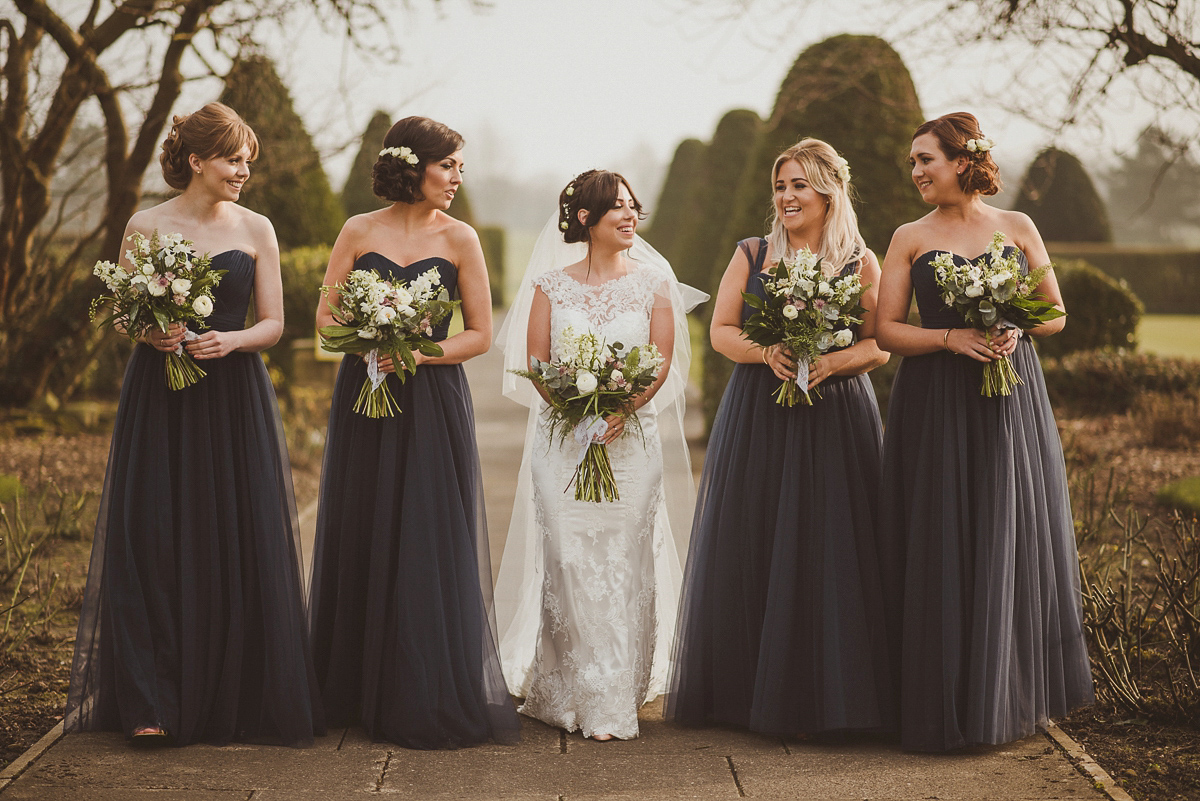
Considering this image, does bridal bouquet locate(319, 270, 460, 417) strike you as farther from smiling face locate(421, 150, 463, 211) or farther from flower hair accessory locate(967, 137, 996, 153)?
flower hair accessory locate(967, 137, 996, 153)

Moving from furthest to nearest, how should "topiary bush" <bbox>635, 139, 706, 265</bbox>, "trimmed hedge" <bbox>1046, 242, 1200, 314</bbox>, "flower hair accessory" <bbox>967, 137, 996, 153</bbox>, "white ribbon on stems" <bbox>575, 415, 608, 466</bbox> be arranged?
1. "topiary bush" <bbox>635, 139, 706, 265</bbox>
2. "trimmed hedge" <bbox>1046, 242, 1200, 314</bbox>
3. "white ribbon on stems" <bbox>575, 415, 608, 466</bbox>
4. "flower hair accessory" <bbox>967, 137, 996, 153</bbox>

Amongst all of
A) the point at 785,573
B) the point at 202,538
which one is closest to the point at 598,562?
the point at 785,573

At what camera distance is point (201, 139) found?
172 inches

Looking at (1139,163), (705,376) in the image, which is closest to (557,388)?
(705,376)

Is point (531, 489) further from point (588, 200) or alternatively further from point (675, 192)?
point (675, 192)

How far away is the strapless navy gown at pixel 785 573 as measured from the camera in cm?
431

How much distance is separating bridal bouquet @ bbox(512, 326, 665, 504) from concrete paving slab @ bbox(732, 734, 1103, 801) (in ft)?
4.16

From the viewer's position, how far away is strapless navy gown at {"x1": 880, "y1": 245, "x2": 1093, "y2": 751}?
4.21m

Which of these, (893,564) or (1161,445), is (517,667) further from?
(1161,445)

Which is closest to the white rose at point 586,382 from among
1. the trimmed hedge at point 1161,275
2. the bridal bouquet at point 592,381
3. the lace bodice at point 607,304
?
the bridal bouquet at point 592,381

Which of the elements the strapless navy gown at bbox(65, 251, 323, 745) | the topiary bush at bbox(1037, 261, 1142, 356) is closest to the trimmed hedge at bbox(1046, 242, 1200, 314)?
the topiary bush at bbox(1037, 261, 1142, 356)

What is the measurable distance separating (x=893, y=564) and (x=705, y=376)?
7.57 meters

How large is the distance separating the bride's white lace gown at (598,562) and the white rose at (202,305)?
140cm

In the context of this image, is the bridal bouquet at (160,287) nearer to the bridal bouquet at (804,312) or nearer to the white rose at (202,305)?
the white rose at (202,305)
